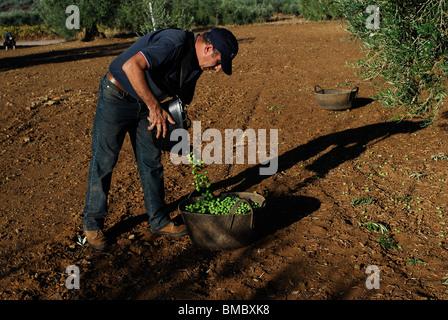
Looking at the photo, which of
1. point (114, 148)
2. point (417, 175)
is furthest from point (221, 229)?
point (417, 175)

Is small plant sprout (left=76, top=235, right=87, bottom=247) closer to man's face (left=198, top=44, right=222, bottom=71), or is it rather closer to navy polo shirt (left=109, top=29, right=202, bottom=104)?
navy polo shirt (left=109, top=29, right=202, bottom=104)

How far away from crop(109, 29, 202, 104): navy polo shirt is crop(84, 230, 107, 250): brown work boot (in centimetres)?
135

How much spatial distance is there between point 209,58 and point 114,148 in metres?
1.19

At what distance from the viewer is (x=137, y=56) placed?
3.18 metres

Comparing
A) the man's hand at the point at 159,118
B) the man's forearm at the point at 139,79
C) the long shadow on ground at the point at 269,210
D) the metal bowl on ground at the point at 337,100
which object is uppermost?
the man's forearm at the point at 139,79

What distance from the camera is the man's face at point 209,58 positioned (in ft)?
11.3

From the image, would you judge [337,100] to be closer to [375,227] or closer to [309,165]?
[309,165]

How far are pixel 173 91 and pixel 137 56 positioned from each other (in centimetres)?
53

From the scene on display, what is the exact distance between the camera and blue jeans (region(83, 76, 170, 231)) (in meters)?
3.62

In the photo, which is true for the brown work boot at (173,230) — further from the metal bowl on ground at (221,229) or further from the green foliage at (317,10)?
the green foliage at (317,10)

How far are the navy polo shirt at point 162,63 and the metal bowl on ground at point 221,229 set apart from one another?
1094mm

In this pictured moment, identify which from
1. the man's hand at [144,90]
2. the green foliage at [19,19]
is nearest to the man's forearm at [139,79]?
the man's hand at [144,90]

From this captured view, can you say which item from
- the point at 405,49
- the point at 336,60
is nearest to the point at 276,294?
the point at 405,49
